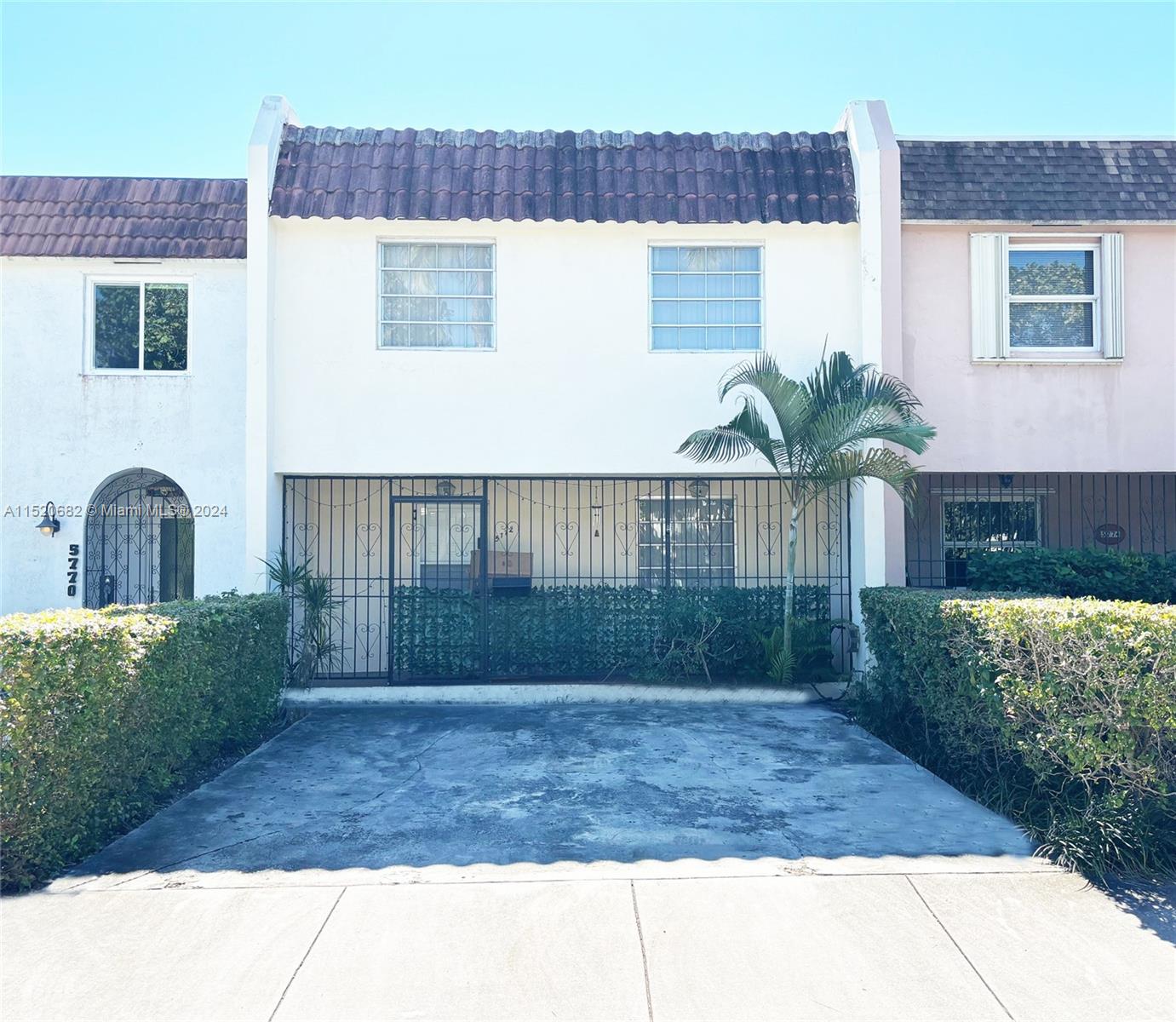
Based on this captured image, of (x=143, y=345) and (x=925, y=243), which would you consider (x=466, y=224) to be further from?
(x=925, y=243)

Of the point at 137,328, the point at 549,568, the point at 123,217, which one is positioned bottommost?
the point at 549,568

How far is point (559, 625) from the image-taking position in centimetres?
1063

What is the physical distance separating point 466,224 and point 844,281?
4212mm

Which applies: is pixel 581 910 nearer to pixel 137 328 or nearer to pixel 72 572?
pixel 72 572

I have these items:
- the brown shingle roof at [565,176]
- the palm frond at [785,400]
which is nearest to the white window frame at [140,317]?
the brown shingle roof at [565,176]

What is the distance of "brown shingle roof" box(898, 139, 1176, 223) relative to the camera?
33.8 feet

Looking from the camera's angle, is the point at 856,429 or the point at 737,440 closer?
the point at 856,429

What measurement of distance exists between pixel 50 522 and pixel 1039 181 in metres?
11.9

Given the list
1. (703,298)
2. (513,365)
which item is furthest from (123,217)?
(703,298)

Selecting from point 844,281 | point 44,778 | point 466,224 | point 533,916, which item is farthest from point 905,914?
point 466,224

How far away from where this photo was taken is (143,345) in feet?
35.4

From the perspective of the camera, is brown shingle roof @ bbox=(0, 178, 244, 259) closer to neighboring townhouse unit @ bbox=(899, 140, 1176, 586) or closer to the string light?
the string light

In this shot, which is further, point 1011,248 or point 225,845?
point 1011,248

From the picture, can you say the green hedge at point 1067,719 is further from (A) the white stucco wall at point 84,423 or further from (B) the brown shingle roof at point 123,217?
(B) the brown shingle roof at point 123,217
